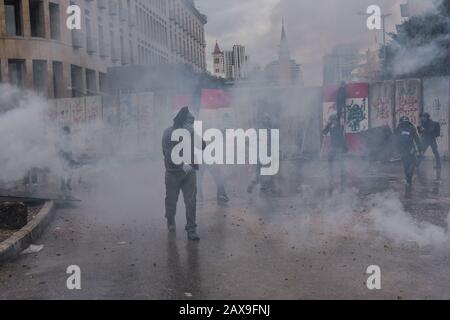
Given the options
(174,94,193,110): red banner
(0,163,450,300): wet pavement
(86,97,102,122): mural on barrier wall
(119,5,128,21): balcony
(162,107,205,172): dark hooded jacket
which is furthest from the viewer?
(86,97,102,122): mural on barrier wall

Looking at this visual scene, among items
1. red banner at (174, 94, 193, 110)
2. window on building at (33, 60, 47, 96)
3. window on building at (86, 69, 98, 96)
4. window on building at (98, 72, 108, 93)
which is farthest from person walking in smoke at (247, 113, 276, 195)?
window on building at (33, 60, 47, 96)

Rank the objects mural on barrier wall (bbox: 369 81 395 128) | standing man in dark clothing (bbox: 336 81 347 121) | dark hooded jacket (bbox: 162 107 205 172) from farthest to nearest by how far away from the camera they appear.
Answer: standing man in dark clothing (bbox: 336 81 347 121), mural on barrier wall (bbox: 369 81 395 128), dark hooded jacket (bbox: 162 107 205 172)

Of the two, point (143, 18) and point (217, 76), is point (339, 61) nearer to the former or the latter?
A: point (217, 76)

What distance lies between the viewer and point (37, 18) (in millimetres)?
29125

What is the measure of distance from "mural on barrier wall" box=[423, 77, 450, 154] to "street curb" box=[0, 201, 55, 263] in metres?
12.9

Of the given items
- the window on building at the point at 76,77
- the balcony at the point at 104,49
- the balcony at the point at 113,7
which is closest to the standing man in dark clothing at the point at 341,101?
the balcony at the point at 113,7

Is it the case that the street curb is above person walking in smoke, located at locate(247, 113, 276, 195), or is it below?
below

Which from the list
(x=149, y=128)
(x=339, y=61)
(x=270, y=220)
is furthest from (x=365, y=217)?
(x=149, y=128)

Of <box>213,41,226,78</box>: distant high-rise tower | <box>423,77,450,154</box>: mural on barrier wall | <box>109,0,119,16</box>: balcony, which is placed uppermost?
<box>109,0,119,16</box>: balcony

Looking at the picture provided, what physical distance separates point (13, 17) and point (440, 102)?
899 inches

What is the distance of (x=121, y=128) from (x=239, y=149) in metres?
6.79

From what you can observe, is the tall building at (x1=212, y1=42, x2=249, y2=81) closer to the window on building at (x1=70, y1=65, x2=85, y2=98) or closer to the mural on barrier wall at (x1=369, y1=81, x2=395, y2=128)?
the mural on barrier wall at (x1=369, y1=81, x2=395, y2=128)

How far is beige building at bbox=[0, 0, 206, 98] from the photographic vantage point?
22.9 m

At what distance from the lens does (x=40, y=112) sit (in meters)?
14.1
